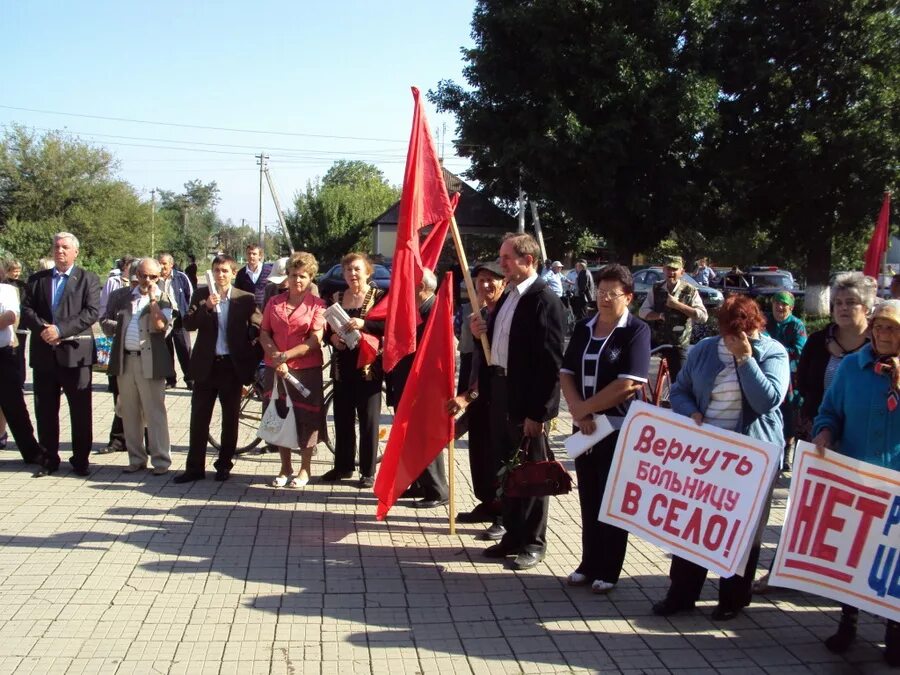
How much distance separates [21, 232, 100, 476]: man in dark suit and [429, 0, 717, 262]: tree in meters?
18.1

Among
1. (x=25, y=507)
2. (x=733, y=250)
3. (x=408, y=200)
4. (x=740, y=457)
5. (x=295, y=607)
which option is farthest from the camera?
(x=733, y=250)

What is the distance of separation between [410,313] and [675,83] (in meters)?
20.3

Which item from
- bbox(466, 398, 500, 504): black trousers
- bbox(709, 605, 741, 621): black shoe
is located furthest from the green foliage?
bbox(709, 605, 741, 621): black shoe

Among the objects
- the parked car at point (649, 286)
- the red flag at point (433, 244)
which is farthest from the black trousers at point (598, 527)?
the parked car at point (649, 286)

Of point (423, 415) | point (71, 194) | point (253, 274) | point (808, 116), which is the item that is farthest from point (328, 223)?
point (423, 415)

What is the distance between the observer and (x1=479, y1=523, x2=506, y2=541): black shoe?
634 cm

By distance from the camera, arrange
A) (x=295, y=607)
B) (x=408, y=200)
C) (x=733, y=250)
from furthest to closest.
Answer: (x=733, y=250), (x=408, y=200), (x=295, y=607)

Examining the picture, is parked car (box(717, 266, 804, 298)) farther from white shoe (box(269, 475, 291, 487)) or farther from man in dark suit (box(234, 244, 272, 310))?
white shoe (box(269, 475, 291, 487))

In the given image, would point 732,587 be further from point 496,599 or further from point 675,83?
point 675,83

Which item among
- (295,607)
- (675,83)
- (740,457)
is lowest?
(295,607)

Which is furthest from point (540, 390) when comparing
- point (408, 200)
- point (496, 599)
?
point (408, 200)

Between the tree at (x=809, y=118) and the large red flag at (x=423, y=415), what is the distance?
20.8 metres

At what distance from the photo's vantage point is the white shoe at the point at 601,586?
5.24m

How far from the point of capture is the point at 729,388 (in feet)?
16.0
